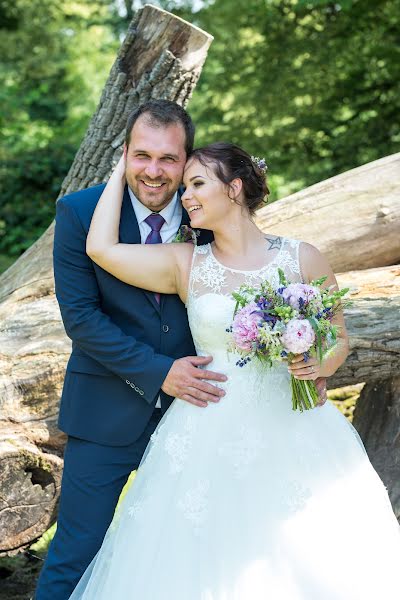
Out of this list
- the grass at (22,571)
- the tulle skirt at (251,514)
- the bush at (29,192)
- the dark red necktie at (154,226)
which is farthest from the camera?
the bush at (29,192)

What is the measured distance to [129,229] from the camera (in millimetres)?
3562

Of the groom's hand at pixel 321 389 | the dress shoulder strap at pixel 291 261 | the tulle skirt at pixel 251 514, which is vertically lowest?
the tulle skirt at pixel 251 514

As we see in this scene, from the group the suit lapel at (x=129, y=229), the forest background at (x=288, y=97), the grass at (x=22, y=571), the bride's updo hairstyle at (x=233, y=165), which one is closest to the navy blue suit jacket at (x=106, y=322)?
the suit lapel at (x=129, y=229)

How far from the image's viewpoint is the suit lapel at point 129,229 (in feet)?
11.6

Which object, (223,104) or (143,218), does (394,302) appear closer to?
(143,218)

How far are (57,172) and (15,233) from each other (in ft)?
4.43

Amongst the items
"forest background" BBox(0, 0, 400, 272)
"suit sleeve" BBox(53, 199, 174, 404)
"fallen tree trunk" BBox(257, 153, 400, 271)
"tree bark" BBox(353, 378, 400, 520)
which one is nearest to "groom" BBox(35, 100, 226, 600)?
"suit sleeve" BBox(53, 199, 174, 404)

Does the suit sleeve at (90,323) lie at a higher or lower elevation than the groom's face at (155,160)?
lower

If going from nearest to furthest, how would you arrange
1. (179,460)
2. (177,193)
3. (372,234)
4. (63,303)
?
1. (179,460)
2. (63,303)
3. (177,193)
4. (372,234)

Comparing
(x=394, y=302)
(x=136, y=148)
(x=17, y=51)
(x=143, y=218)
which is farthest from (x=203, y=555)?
(x=17, y=51)

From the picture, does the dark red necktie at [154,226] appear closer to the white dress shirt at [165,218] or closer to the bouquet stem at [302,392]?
the white dress shirt at [165,218]

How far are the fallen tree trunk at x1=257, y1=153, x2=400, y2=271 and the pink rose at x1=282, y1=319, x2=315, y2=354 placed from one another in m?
2.44

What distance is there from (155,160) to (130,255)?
1.34 feet

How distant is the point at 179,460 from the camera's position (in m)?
3.27
